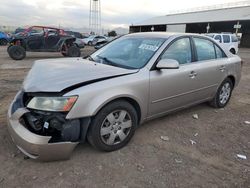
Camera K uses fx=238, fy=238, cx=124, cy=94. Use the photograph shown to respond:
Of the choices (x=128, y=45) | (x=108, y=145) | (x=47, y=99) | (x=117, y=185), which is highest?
(x=128, y=45)

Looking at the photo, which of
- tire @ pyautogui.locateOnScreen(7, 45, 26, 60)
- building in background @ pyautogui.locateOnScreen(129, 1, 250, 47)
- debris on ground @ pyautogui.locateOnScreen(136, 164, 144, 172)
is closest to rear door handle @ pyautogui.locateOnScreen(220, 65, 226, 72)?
debris on ground @ pyautogui.locateOnScreen(136, 164, 144, 172)

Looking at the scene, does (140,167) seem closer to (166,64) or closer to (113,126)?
(113,126)

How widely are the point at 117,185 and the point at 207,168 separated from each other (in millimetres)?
1139

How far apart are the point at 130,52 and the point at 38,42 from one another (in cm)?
1019

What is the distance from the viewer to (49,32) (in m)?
12.8

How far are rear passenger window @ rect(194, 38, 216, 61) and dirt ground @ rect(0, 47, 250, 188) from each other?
3.97 feet

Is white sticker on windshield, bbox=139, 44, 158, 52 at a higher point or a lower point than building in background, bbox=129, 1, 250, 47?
lower

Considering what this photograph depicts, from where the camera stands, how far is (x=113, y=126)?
3.02 meters

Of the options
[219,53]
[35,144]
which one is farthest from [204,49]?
[35,144]

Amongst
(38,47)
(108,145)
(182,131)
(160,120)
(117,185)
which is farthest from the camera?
Result: (38,47)

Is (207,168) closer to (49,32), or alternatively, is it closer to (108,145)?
(108,145)

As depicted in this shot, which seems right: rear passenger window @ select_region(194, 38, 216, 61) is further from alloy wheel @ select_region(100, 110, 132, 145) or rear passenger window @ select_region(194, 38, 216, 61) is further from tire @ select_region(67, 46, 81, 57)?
tire @ select_region(67, 46, 81, 57)

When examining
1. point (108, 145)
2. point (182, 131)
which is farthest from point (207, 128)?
point (108, 145)

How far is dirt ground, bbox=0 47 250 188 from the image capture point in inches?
101
